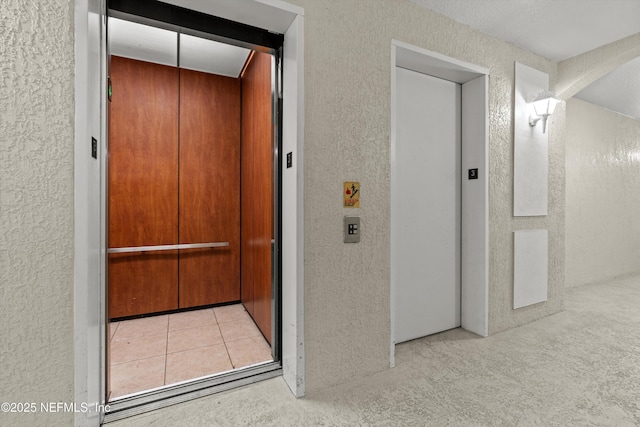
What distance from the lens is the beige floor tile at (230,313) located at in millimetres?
3117

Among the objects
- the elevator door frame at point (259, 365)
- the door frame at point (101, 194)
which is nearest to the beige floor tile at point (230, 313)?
the elevator door frame at point (259, 365)

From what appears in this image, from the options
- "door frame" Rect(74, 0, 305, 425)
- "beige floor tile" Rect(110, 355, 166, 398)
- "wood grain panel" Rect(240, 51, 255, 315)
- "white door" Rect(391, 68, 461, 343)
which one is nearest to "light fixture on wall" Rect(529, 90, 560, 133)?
"white door" Rect(391, 68, 461, 343)

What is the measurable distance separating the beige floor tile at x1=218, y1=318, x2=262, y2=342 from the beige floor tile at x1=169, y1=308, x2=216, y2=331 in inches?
8.2

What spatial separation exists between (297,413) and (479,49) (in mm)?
3162

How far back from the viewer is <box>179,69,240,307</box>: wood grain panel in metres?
3.33

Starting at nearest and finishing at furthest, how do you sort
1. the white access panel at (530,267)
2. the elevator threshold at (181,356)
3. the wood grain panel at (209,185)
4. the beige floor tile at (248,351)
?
the elevator threshold at (181,356) → the beige floor tile at (248,351) → the white access panel at (530,267) → the wood grain panel at (209,185)

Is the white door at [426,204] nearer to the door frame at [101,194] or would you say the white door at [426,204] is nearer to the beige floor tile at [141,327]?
the door frame at [101,194]

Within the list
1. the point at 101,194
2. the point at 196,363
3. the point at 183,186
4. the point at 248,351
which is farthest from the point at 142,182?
the point at 248,351

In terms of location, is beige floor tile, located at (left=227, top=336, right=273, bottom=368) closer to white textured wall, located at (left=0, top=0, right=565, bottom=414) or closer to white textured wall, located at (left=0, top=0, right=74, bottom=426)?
white textured wall, located at (left=0, top=0, right=565, bottom=414)

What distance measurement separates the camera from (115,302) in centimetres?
304

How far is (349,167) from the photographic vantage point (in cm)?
197

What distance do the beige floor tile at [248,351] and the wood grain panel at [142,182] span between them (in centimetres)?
123

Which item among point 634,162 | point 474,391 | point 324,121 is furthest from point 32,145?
point 634,162

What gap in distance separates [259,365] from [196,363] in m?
0.51
